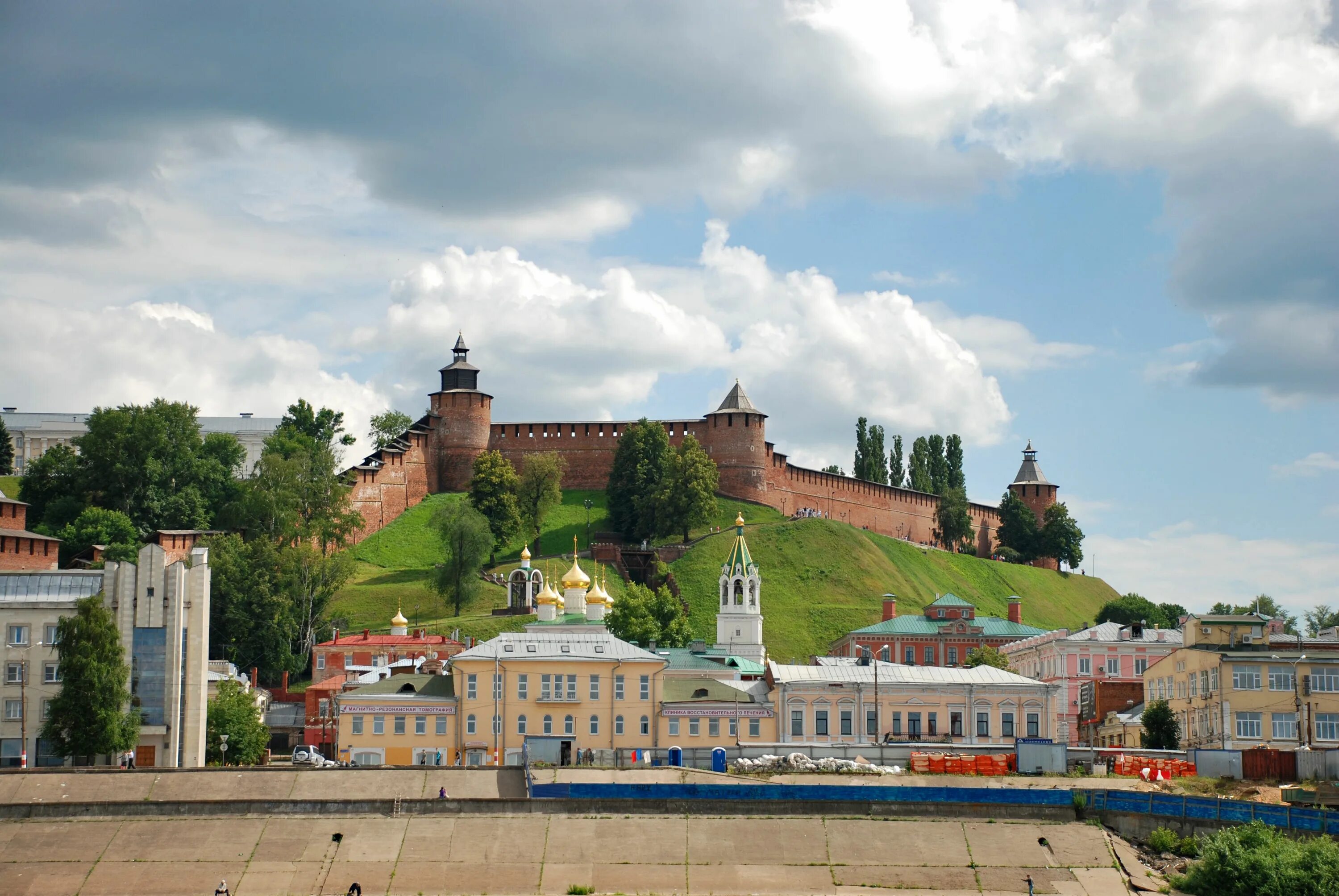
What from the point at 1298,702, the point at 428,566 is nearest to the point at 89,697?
the point at 1298,702

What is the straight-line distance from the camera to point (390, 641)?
8725cm

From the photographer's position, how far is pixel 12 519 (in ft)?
302

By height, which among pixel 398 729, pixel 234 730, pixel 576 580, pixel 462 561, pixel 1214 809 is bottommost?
pixel 1214 809

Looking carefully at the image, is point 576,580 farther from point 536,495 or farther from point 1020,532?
point 1020,532

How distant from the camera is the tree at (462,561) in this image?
328 feet

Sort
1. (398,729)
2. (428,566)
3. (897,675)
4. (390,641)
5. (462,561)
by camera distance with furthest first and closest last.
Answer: (428,566) → (462,561) → (390,641) → (897,675) → (398,729)

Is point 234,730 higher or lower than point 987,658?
lower

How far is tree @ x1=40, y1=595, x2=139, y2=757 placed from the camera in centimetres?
5691

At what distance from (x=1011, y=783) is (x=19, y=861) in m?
26.4

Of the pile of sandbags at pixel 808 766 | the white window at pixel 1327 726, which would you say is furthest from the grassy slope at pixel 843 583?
the pile of sandbags at pixel 808 766

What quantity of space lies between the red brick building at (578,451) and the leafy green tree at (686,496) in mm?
8207

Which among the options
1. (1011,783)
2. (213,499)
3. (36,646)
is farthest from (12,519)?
(1011,783)

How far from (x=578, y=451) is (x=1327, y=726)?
71.6 m

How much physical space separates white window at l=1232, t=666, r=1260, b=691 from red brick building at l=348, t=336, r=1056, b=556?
2434 inches
